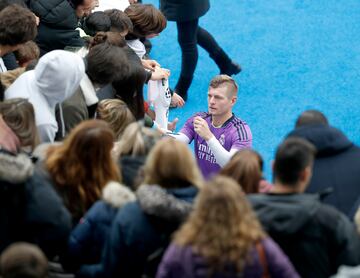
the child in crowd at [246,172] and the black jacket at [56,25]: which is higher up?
the child in crowd at [246,172]

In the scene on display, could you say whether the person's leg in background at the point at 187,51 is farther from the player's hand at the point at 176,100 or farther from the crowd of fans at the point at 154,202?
the crowd of fans at the point at 154,202

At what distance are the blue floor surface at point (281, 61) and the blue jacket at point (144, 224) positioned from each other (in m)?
2.84

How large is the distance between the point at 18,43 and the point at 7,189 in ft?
5.68

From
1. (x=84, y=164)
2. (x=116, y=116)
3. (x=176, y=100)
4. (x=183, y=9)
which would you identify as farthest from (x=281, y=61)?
(x=84, y=164)

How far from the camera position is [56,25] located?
5.69 meters

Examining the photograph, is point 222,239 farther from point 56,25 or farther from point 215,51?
point 215,51

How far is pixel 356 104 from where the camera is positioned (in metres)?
6.89

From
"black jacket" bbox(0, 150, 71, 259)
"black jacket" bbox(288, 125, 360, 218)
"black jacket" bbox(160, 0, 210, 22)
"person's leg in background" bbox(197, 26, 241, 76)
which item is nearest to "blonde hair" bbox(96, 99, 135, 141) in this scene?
"black jacket" bbox(0, 150, 71, 259)

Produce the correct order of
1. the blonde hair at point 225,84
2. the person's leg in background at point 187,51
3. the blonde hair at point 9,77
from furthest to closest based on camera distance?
the person's leg in background at point 187,51, the blonde hair at point 225,84, the blonde hair at point 9,77

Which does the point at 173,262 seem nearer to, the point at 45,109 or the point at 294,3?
the point at 45,109

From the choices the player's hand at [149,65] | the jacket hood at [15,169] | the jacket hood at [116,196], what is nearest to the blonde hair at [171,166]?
the jacket hood at [116,196]

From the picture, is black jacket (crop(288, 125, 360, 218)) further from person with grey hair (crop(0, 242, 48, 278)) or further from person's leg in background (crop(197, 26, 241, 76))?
person's leg in background (crop(197, 26, 241, 76))

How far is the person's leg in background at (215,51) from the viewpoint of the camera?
7141 millimetres

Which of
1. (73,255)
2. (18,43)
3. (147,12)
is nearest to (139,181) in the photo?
(73,255)
